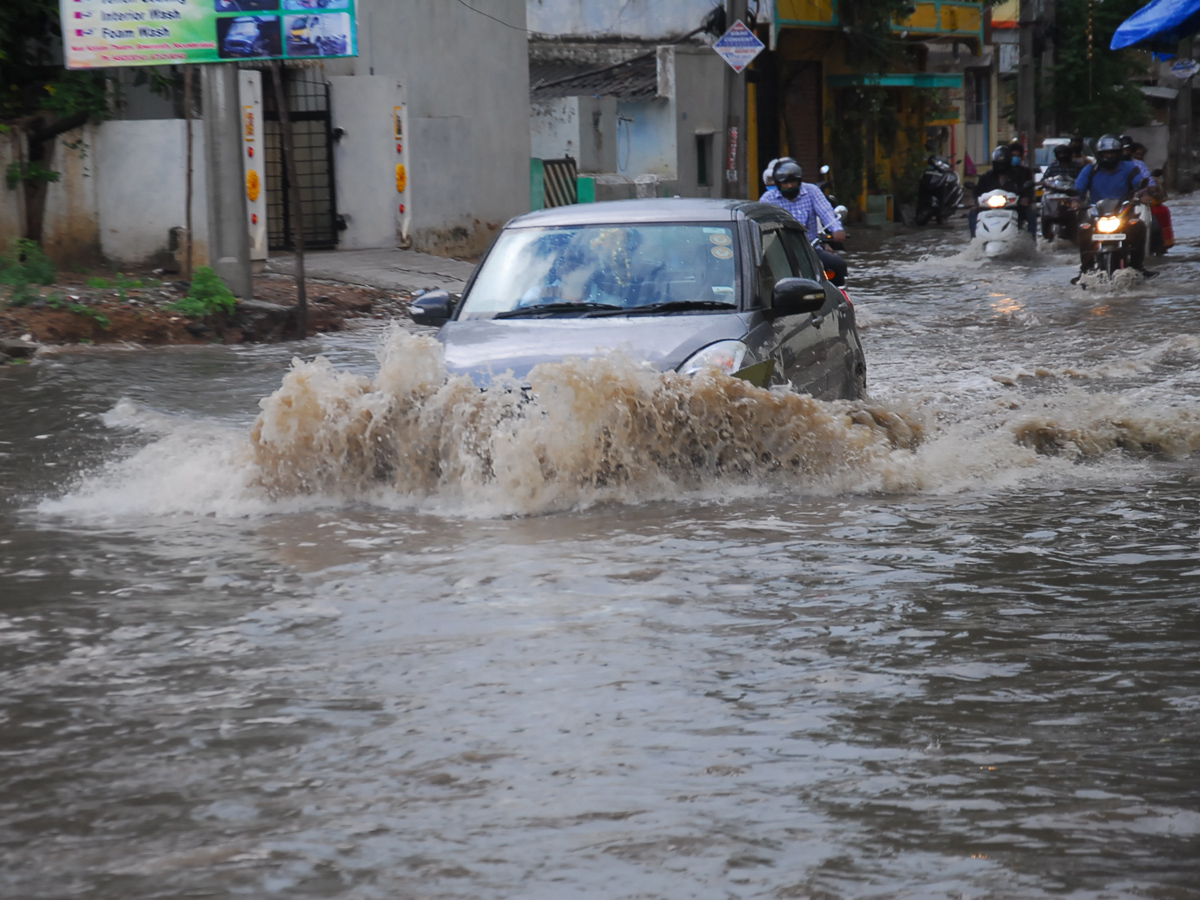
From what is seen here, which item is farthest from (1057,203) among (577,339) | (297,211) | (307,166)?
(577,339)

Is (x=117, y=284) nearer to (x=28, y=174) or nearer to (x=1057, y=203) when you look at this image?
(x=28, y=174)

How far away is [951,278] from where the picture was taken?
22.1 metres

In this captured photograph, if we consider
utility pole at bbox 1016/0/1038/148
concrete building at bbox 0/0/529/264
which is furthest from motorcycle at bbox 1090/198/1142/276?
utility pole at bbox 1016/0/1038/148

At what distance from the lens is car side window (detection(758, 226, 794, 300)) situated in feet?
27.5

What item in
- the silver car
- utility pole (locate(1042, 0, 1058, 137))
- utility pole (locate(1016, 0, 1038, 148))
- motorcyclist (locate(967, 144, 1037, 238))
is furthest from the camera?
utility pole (locate(1042, 0, 1058, 137))

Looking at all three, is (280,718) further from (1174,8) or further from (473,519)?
(1174,8)

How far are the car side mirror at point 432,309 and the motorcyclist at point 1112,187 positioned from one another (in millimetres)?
12353

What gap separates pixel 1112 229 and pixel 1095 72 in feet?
120

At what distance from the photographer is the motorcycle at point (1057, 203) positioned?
24.9 meters

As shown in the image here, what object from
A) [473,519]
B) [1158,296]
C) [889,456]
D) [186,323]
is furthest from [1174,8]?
[473,519]

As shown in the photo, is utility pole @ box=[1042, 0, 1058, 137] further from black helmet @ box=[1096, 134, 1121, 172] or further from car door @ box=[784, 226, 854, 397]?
car door @ box=[784, 226, 854, 397]

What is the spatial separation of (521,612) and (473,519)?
167 cm

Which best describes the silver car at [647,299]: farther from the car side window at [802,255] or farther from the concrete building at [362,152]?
the concrete building at [362,152]

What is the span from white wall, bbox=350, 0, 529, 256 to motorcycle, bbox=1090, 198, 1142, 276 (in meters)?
8.74
